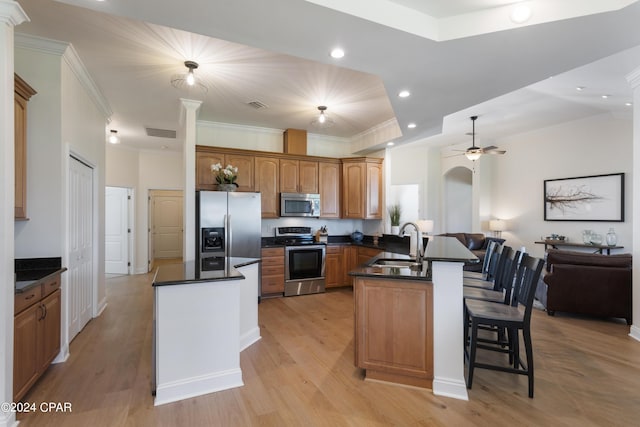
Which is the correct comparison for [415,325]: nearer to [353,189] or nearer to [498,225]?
[353,189]

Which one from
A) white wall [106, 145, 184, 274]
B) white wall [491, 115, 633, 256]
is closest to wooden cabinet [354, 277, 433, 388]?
white wall [491, 115, 633, 256]

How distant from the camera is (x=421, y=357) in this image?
2365 mm

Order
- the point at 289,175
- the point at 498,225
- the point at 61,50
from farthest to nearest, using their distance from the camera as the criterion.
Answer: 1. the point at 498,225
2. the point at 289,175
3. the point at 61,50

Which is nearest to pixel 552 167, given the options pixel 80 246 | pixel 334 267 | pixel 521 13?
pixel 334 267

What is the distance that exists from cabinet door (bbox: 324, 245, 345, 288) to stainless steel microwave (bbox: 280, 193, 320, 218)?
2.34 feet

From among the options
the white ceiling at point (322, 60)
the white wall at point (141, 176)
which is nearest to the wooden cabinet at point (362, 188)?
the white ceiling at point (322, 60)

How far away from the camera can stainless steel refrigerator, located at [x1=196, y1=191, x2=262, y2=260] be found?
172 inches

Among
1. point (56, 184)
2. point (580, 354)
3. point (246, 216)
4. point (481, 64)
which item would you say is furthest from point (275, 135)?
point (580, 354)

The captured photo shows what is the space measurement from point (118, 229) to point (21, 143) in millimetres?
4816

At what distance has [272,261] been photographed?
507 centimetres

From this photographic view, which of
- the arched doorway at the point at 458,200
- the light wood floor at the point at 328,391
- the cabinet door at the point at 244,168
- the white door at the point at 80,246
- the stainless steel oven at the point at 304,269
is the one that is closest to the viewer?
the light wood floor at the point at 328,391

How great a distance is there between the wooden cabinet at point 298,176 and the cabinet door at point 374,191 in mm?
981

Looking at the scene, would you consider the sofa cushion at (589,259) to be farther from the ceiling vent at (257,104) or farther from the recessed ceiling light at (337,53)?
the ceiling vent at (257,104)

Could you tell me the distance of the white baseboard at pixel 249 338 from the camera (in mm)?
3043
